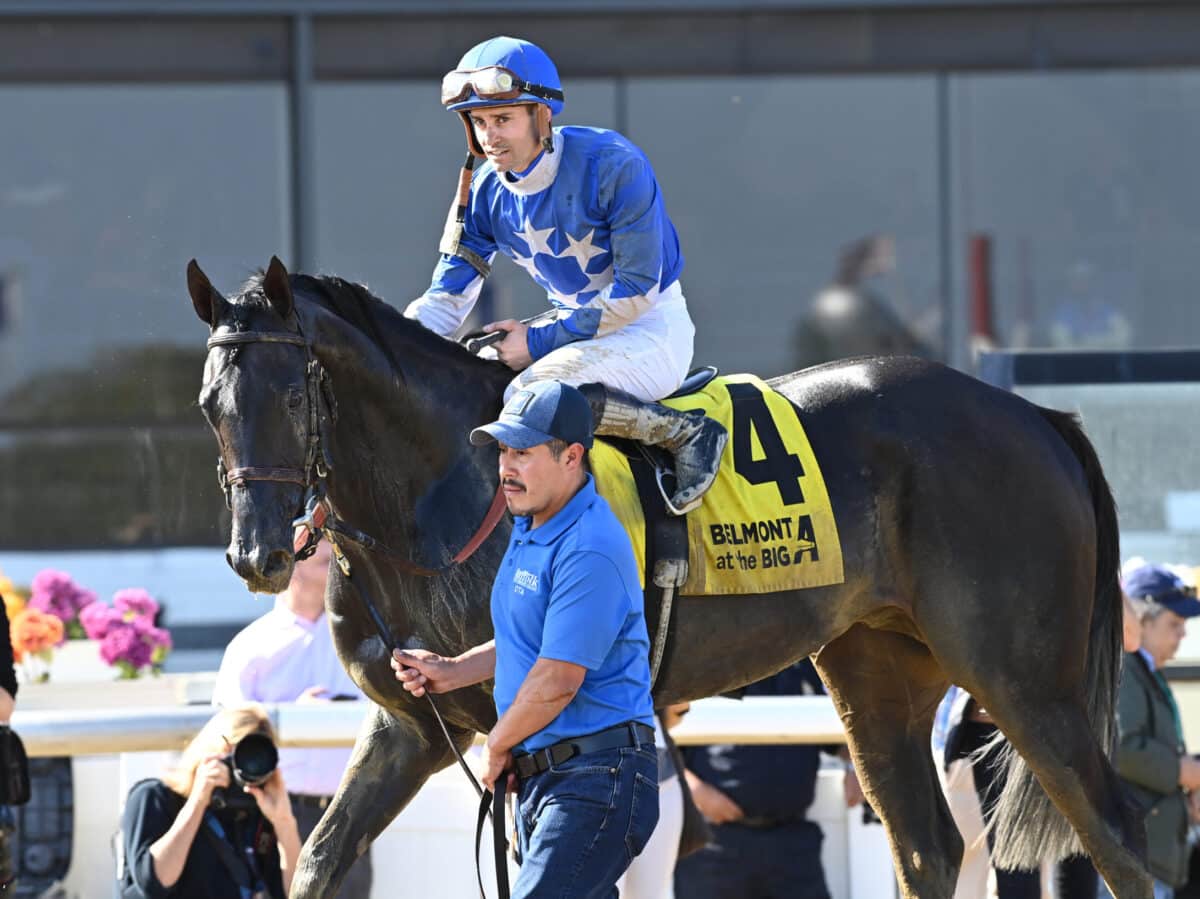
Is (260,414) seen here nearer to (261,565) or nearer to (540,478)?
(261,565)

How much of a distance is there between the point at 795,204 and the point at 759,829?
6201 mm

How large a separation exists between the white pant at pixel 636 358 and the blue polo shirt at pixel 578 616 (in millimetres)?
897

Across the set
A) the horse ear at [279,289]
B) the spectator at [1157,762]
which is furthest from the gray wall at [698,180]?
the horse ear at [279,289]

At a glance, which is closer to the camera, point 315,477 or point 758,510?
point 315,477

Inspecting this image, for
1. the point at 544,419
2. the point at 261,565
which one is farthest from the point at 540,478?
the point at 261,565

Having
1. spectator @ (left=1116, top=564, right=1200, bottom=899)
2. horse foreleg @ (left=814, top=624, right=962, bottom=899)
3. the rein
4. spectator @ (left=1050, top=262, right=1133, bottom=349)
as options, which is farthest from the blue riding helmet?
spectator @ (left=1050, top=262, right=1133, bottom=349)

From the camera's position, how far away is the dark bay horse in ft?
13.9

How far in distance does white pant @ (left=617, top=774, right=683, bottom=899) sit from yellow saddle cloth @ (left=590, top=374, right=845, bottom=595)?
1138 mm

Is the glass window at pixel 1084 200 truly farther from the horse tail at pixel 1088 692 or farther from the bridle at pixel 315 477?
the bridle at pixel 315 477

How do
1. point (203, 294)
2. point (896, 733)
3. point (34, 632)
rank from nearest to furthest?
point (203, 294)
point (896, 733)
point (34, 632)

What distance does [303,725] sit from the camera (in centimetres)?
560

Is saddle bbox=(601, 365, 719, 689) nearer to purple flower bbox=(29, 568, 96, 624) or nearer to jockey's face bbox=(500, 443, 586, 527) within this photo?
jockey's face bbox=(500, 443, 586, 527)

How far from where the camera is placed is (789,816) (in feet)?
20.0

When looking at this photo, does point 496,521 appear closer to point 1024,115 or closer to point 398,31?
point 398,31
